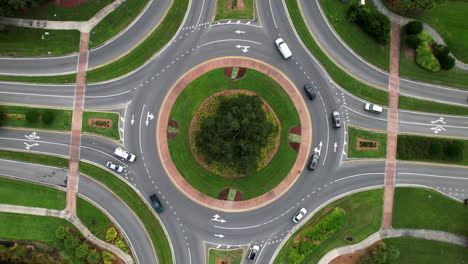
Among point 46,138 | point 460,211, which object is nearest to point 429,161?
point 460,211

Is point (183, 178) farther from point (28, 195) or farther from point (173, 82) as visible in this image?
point (28, 195)

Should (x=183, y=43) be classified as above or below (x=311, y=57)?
above

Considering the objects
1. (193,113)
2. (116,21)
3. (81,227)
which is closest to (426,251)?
(193,113)

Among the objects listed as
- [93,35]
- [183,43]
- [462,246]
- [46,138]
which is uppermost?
[93,35]

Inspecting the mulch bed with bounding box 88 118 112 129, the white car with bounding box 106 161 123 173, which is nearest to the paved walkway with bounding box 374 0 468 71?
the mulch bed with bounding box 88 118 112 129

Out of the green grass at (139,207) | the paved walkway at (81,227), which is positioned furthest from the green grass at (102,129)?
the paved walkway at (81,227)

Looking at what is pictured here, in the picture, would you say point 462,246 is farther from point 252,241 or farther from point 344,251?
point 252,241

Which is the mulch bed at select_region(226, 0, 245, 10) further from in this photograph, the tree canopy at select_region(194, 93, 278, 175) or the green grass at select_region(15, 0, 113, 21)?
the green grass at select_region(15, 0, 113, 21)
